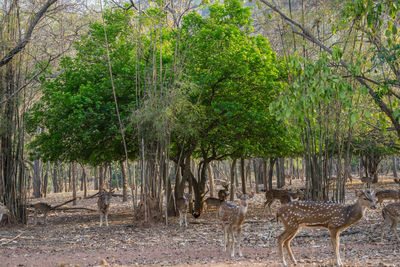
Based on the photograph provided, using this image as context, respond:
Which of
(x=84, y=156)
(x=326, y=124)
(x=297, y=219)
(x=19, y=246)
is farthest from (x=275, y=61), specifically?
(x=19, y=246)

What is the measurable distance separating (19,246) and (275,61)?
369 inches

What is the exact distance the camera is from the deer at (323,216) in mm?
6996

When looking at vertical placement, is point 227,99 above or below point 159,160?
above

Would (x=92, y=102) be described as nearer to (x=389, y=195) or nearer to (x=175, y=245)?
(x=175, y=245)

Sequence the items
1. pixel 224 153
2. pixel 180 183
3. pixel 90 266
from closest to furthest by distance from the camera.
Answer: pixel 90 266, pixel 180 183, pixel 224 153

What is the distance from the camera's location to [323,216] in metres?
7.14

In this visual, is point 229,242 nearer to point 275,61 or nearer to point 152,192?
point 152,192

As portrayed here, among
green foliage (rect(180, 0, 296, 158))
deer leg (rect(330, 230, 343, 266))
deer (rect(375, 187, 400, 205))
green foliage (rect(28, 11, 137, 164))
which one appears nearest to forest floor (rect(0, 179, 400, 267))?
deer leg (rect(330, 230, 343, 266))

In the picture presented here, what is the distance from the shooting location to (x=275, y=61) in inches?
578

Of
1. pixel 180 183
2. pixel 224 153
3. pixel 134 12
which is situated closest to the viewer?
pixel 134 12

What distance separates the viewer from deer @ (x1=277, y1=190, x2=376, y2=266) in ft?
23.0

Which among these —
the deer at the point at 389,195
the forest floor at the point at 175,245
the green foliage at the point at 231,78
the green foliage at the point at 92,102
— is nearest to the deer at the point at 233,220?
the forest floor at the point at 175,245

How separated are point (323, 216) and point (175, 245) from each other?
4.10 metres

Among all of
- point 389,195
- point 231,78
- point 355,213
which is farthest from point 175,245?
point 389,195
